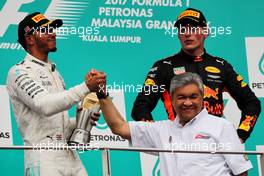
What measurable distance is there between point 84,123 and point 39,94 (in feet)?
0.84

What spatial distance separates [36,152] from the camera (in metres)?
5.02

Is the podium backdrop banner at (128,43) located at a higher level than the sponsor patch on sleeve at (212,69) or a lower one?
higher

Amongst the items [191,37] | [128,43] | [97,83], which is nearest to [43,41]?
[97,83]

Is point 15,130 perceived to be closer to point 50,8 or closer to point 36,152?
point 50,8

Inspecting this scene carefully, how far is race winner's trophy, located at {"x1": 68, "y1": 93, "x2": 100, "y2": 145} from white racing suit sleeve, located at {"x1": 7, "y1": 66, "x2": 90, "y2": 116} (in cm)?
13

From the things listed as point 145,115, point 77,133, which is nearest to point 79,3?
Result: point 145,115

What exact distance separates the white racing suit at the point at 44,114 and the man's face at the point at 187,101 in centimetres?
42

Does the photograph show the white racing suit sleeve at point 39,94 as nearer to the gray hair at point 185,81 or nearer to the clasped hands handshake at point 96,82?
the clasped hands handshake at point 96,82

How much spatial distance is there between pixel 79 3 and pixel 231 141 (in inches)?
84.4

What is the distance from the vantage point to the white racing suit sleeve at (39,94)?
196 inches

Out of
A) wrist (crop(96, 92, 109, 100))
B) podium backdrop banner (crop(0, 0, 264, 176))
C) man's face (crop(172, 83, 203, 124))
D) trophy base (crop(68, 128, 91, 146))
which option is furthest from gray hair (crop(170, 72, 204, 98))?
podium backdrop banner (crop(0, 0, 264, 176))

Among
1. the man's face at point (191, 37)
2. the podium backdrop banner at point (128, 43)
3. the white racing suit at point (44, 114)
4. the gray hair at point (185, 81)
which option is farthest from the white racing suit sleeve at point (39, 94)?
the podium backdrop banner at point (128, 43)

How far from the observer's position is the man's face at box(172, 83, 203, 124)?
196 inches

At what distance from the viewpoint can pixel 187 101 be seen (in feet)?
16.3
